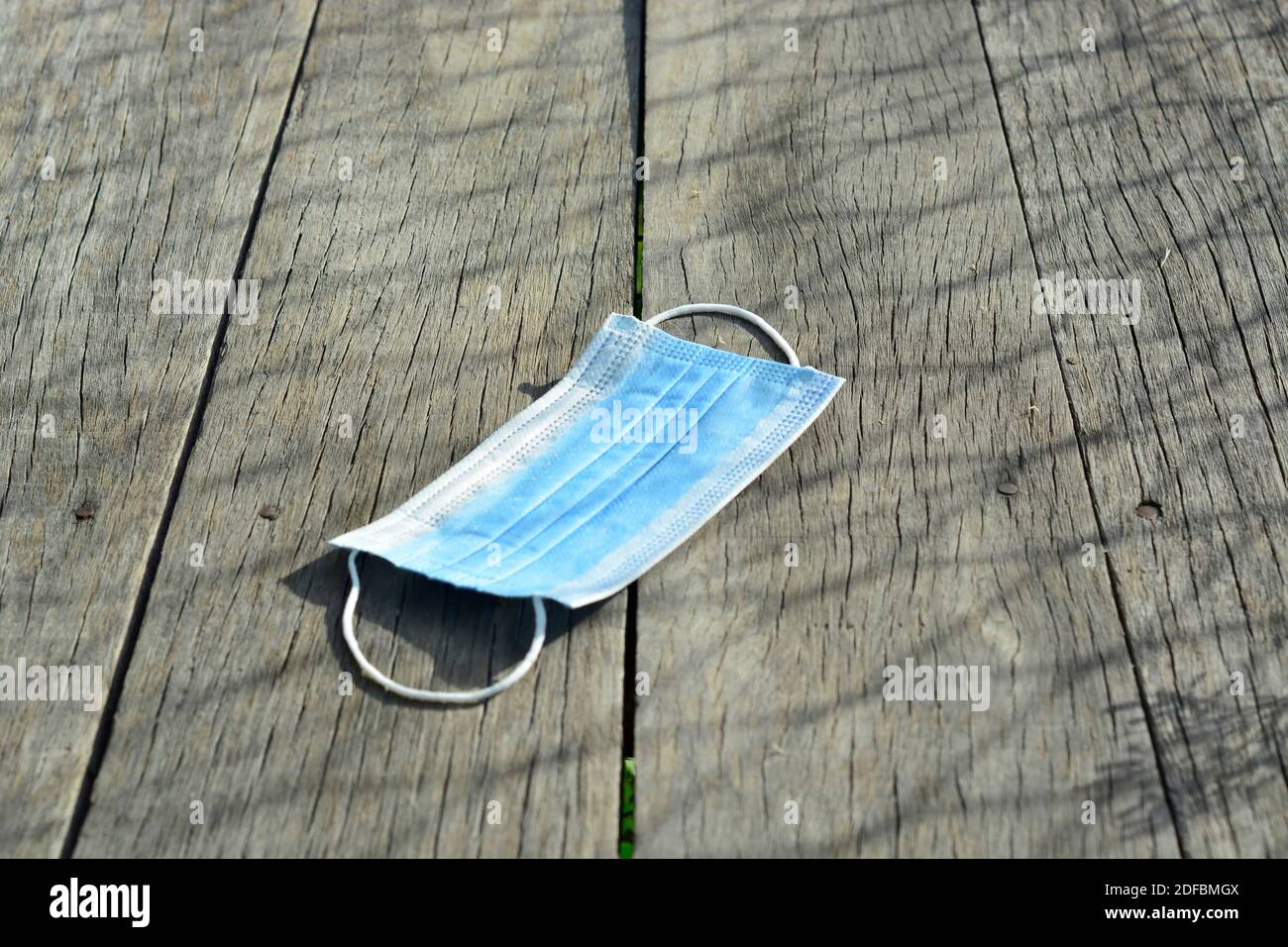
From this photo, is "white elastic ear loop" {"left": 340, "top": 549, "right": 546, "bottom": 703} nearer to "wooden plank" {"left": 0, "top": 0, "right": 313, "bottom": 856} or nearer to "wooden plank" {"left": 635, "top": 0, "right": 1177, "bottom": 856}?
"wooden plank" {"left": 635, "top": 0, "right": 1177, "bottom": 856}

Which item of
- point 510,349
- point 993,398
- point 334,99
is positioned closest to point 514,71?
point 334,99

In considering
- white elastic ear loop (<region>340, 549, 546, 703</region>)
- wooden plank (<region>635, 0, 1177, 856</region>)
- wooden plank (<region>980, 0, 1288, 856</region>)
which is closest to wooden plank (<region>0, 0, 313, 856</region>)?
white elastic ear loop (<region>340, 549, 546, 703</region>)

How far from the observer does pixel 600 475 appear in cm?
221

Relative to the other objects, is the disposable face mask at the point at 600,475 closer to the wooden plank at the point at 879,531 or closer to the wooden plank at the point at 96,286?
the wooden plank at the point at 879,531

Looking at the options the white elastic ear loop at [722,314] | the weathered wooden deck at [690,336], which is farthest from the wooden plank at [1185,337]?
the white elastic ear loop at [722,314]

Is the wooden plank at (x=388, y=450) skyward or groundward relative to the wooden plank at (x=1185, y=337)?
skyward

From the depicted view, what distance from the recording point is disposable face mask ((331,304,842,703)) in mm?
2043

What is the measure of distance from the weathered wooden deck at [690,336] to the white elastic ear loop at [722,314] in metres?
0.04

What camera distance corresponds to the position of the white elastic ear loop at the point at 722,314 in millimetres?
2484

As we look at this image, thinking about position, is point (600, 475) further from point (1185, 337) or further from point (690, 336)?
point (1185, 337)

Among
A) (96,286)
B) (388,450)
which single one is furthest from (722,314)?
(96,286)

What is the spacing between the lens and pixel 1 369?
8.07 feet
